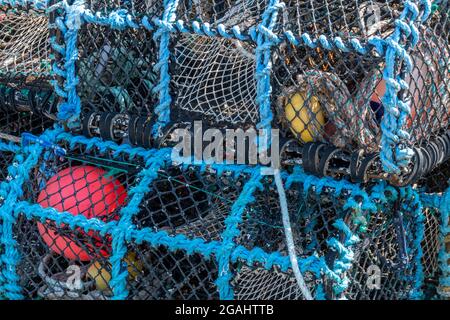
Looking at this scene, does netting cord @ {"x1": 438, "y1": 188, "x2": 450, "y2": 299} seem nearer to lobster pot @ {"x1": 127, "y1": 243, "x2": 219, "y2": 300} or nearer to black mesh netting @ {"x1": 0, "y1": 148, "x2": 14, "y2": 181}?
lobster pot @ {"x1": 127, "y1": 243, "x2": 219, "y2": 300}

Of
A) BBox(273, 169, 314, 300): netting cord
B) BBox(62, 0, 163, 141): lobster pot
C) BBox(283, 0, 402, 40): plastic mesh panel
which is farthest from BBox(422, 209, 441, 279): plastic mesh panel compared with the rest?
BBox(62, 0, 163, 141): lobster pot

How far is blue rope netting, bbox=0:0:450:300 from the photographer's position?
6.30 feet

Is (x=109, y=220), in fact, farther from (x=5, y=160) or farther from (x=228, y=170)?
(x=5, y=160)

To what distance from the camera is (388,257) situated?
227 cm

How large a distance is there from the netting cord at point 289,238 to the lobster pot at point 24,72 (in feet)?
2.95

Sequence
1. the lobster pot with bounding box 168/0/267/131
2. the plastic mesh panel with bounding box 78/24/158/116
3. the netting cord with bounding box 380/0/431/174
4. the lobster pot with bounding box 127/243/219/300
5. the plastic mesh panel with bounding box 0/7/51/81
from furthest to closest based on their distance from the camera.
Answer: the plastic mesh panel with bounding box 0/7/51/81 → the plastic mesh panel with bounding box 78/24/158/116 → the lobster pot with bounding box 168/0/267/131 → the lobster pot with bounding box 127/243/219/300 → the netting cord with bounding box 380/0/431/174

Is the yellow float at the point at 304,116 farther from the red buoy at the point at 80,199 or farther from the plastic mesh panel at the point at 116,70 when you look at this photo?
the red buoy at the point at 80,199

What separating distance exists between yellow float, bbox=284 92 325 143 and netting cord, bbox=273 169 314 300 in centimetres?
14

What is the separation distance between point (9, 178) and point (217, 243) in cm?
80

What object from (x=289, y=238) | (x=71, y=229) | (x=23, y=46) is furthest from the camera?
(x=23, y=46)

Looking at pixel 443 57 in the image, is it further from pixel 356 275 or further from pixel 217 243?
pixel 217 243

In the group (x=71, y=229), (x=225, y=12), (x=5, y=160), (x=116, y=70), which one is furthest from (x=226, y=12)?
(x=5, y=160)

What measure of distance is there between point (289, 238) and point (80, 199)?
0.72m

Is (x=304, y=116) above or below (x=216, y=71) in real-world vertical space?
below
